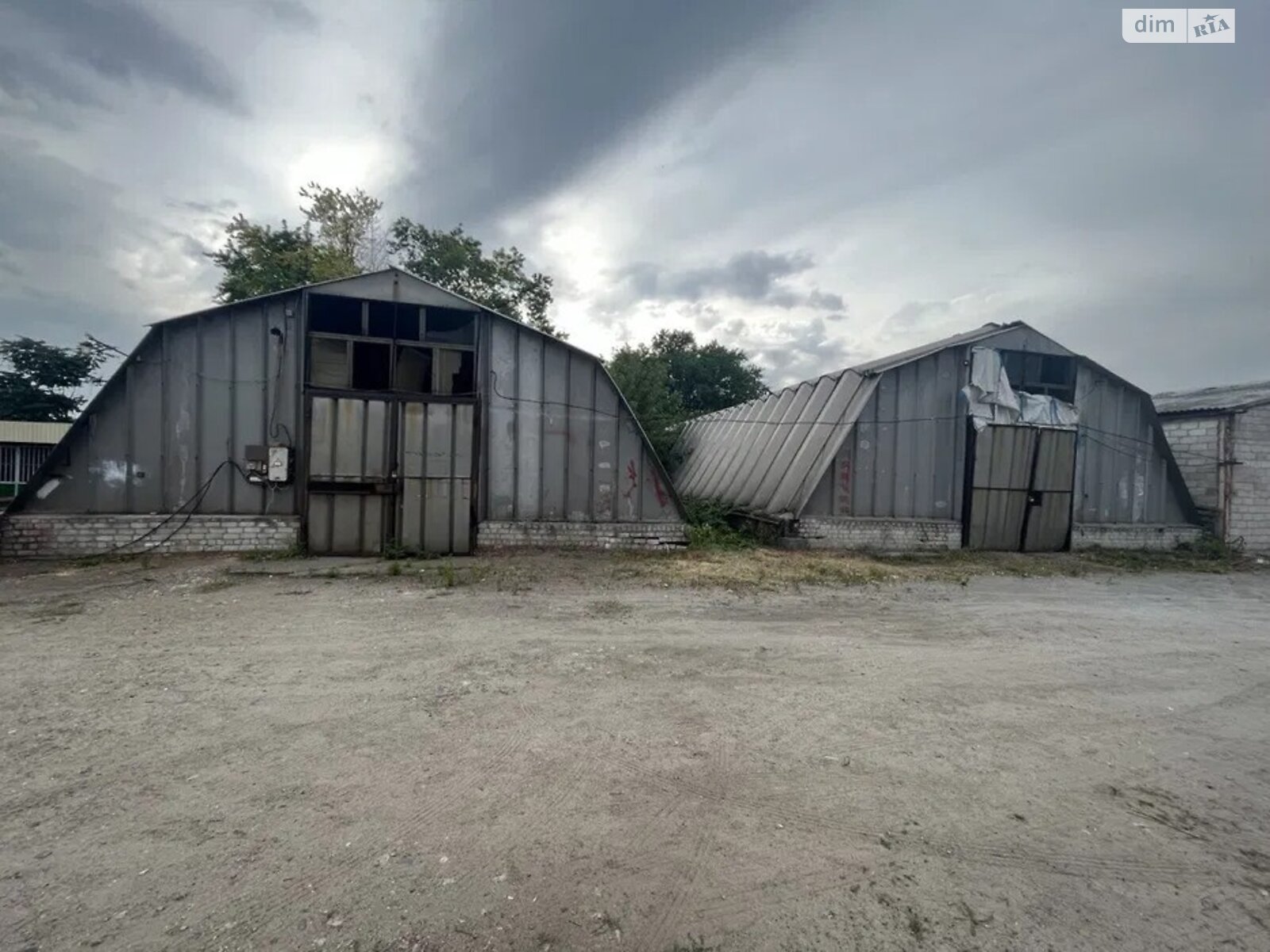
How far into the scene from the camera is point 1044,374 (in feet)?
49.1

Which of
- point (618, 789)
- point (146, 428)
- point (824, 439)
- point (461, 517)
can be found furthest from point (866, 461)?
point (146, 428)

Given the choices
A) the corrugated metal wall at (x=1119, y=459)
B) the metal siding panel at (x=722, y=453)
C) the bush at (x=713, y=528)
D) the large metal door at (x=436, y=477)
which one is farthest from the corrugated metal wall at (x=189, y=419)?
the corrugated metal wall at (x=1119, y=459)

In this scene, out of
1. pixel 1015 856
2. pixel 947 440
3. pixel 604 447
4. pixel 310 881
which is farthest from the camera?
pixel 947 440

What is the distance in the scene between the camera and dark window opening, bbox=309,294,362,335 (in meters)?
11.5

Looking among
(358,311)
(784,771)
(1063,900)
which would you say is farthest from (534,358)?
(1063,900)

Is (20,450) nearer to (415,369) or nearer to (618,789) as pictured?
(415,369)

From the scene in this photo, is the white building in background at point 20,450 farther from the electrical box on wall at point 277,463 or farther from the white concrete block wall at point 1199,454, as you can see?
the white concrete block wall at point 1199,454

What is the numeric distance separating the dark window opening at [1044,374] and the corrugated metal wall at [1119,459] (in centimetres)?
26

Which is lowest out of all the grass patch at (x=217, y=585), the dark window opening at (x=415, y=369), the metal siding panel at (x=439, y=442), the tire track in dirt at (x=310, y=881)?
Result: the grass patch at (x=217, y=585)

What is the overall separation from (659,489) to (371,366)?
6.31 m

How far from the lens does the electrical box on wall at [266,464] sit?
11109 millimetres

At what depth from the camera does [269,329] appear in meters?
11.2

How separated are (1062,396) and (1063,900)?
1583 centimetres

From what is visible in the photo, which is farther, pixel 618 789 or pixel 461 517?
pixel 461 517
